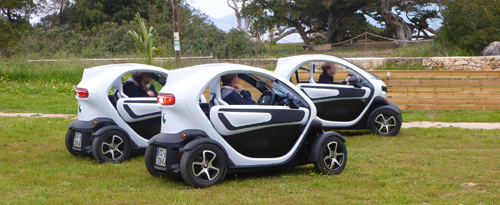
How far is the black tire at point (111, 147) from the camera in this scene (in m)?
7.27

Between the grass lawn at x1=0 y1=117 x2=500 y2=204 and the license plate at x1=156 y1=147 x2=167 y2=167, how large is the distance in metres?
0.28

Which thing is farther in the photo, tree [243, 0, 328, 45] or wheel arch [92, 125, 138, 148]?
tree [243, 0, 328, 45]

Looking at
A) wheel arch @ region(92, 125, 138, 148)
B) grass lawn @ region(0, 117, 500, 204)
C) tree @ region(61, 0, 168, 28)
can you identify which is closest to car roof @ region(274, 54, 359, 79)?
grass lawn @ region(0, 117, 500, 204)

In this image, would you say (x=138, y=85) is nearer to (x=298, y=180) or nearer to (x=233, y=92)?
(x=233, y=92)

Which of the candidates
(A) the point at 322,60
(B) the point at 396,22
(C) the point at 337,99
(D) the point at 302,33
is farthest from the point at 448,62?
(D) the point at 302,33

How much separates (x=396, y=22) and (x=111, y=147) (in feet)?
106

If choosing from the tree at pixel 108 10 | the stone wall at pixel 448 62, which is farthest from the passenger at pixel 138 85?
the tree at pixel 108 10

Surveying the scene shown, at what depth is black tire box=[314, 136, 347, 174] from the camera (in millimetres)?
6266

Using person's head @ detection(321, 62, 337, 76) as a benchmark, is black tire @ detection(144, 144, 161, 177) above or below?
below

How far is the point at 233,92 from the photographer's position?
20.3 ft

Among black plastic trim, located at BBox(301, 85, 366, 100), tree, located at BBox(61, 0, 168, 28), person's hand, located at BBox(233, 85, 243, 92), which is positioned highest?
tree, located at BBox(61, 0, 168, 28)

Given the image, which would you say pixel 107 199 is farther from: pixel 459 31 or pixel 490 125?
pixel 459 31

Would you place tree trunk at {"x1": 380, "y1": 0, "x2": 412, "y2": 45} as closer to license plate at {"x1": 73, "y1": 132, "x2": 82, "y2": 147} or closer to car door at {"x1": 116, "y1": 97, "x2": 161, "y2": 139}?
car door at {"x1": 116, "y1": 97, "x2": 161, "y2": 139}

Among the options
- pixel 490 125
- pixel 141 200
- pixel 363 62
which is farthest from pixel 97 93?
pixel 363 62
